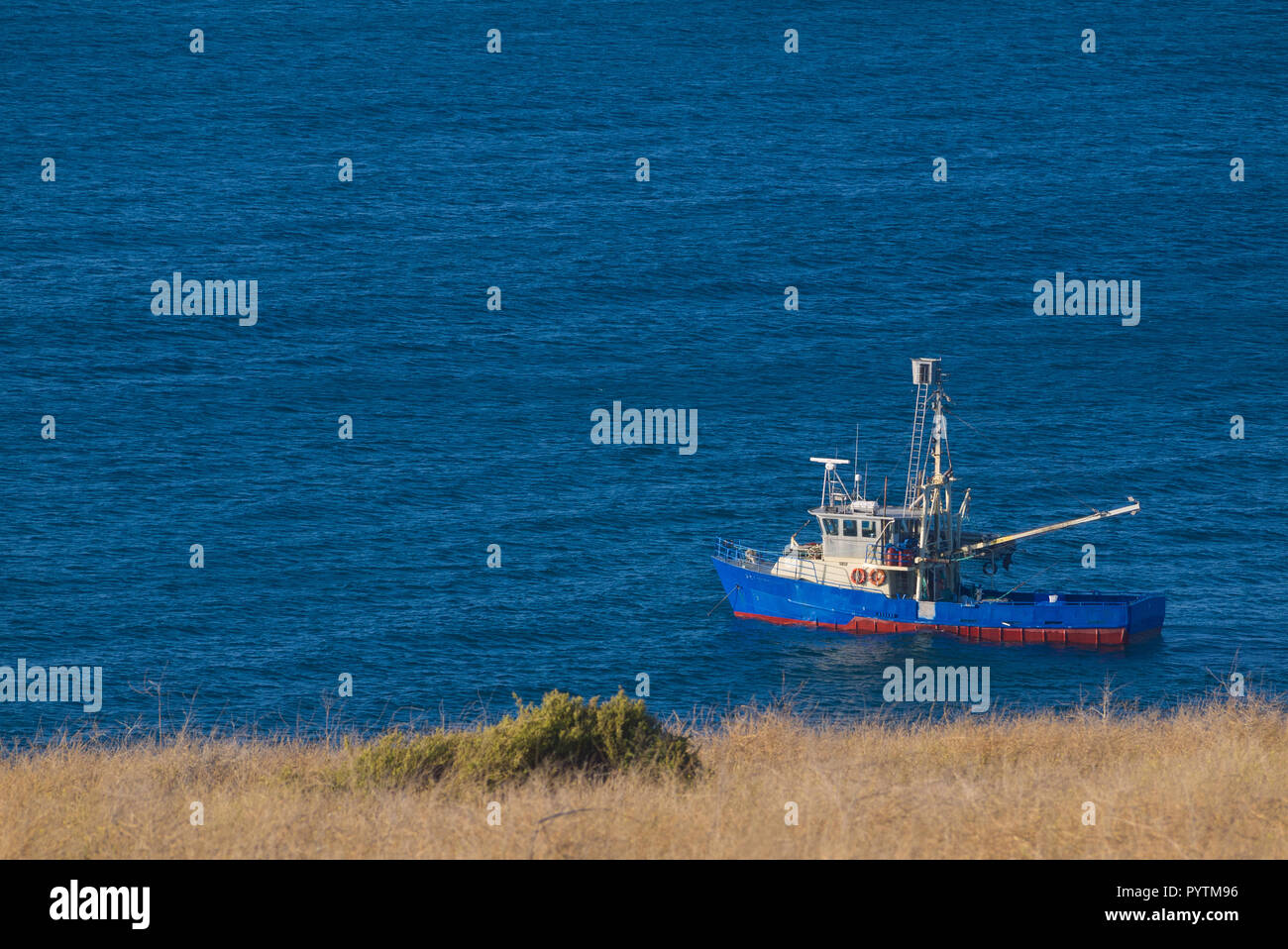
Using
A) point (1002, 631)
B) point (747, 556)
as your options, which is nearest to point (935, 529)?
point (1002, 631)

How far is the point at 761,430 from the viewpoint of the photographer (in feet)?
357

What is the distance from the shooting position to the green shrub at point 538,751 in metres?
21.4

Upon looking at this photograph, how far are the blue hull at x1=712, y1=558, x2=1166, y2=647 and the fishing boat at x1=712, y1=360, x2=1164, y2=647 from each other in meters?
0.05

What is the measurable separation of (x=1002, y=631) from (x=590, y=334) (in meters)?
53.1

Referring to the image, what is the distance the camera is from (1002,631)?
8119 cm

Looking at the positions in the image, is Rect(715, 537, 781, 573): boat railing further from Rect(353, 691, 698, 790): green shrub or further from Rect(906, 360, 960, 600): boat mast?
Rect(353, 691, 698, 790): green shrub

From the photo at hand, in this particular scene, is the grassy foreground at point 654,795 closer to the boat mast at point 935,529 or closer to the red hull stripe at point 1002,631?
the red hull stripe at point 1002,631

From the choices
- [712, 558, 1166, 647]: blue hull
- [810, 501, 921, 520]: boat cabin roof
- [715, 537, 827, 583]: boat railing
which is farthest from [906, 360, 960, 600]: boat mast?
[715, 537, 827, 583]: boat railing

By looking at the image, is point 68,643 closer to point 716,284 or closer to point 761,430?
point 761,430

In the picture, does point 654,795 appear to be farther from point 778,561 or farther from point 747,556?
point 778,561

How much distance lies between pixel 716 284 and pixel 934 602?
193 feet

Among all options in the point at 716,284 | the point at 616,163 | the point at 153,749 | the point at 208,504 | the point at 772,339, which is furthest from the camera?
the point at 616,163

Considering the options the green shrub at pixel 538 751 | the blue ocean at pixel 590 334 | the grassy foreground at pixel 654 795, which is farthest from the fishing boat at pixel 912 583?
the green shrub at pixel 538 751
